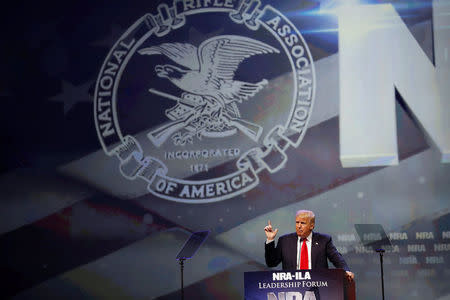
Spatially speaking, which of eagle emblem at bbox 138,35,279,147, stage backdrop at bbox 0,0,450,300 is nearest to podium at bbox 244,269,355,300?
stage backdrop at bbox 0,0,450,300

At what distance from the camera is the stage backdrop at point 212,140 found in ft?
18.3

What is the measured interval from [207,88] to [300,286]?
2851 mm

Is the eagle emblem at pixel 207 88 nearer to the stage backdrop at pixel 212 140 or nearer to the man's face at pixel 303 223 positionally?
the stage backdrop at pixel 212 140

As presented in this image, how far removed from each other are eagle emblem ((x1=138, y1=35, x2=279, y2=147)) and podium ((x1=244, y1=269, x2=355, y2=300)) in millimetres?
2521

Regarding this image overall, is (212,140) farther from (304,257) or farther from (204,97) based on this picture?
(304,257)

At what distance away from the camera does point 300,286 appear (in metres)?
3.47

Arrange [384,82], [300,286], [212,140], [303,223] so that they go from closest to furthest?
[300,286] < [303,223] < [384,82] < [212,140]

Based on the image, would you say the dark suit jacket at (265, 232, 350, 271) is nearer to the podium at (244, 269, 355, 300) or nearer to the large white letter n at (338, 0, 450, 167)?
the podium at (244, 269, 355, 300)

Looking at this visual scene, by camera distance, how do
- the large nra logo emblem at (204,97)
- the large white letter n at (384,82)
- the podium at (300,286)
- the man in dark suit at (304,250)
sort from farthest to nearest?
1. the large nra logo emblem at (204,97)
2. the large white letter n at (384,82)
3. the man in dark suit at (304,250)
4. the podium at (300,286)

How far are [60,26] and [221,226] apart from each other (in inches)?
97.5

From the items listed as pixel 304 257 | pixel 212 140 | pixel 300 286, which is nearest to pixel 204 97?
pixel 212 140

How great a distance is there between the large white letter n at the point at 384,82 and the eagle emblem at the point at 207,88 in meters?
0.76

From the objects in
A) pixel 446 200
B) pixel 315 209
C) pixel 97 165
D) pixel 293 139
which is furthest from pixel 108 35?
pixel 446 200

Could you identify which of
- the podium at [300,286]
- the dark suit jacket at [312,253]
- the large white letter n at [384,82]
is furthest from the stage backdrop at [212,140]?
the podium at [300,286]
